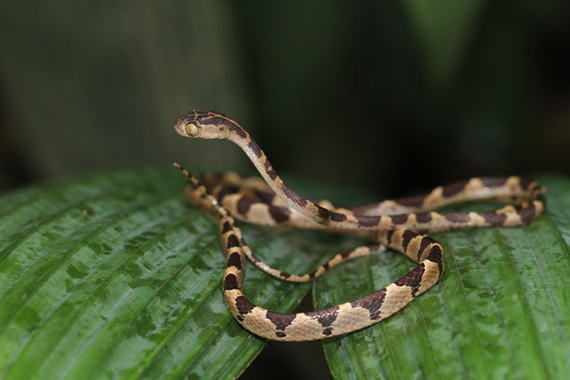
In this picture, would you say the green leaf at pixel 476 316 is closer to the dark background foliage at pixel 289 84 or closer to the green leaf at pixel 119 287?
the green leaf at pixel 119 287

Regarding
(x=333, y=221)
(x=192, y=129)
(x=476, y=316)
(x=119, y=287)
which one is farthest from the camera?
(x=333, y=221)

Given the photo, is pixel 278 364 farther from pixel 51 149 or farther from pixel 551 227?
pixel 51 149

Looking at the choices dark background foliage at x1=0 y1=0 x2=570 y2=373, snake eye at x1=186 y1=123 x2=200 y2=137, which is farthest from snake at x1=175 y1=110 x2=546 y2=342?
dark background foliage at x1=0 y1=0 x2=570 y2=373

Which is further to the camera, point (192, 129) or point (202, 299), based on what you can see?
point (192, 129)

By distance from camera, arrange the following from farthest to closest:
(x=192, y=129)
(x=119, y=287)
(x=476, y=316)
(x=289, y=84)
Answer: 1. (x=289, y=84)
2. (x=192, y=129)
3. (x=119, y=287)
4. (x=476, y=316)

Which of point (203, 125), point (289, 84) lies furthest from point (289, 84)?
point (203, 125)

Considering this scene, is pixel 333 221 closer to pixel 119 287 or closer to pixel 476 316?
pixel 476 316

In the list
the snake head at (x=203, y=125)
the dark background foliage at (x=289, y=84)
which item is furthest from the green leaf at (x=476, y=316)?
the dark background foliage at (x=289, y=84)
